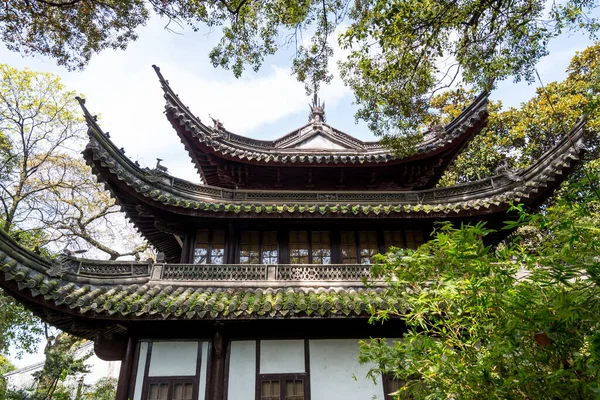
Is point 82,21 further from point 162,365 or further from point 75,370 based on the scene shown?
point 75,370

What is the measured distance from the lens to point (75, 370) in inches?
448

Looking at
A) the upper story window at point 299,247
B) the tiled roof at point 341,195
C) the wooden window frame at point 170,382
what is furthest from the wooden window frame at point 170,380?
the tiled roof at point 341,195

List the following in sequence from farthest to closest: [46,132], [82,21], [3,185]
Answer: [46,132], [3,185], [82,21]

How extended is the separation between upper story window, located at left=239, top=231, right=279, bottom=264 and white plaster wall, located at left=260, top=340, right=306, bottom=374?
2087mm

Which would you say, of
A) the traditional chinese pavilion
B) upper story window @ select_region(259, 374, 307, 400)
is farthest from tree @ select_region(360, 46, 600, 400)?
upper story window @ select_region(259, 374, 307, 400)

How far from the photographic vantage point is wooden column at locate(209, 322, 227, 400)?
7.01m

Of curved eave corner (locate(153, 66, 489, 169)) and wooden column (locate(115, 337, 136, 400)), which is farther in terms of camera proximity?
curved eave corner (locate(153, 66, 489, 169))

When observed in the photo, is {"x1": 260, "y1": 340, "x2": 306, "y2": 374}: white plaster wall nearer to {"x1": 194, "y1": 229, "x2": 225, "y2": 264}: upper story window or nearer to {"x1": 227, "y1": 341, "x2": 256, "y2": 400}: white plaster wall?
{"x1": 227, "y1": 341, "x2": 256, "y2": 400}: white plaster wall

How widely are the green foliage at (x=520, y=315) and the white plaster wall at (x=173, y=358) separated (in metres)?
4.80

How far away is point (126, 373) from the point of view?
716cm

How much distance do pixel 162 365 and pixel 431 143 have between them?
8477 mm

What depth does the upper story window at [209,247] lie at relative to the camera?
902 centimetres

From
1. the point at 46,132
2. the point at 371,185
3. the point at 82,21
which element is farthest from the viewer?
the point at 46,132

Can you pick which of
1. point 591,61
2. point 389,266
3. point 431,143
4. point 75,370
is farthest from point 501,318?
point 591,61
